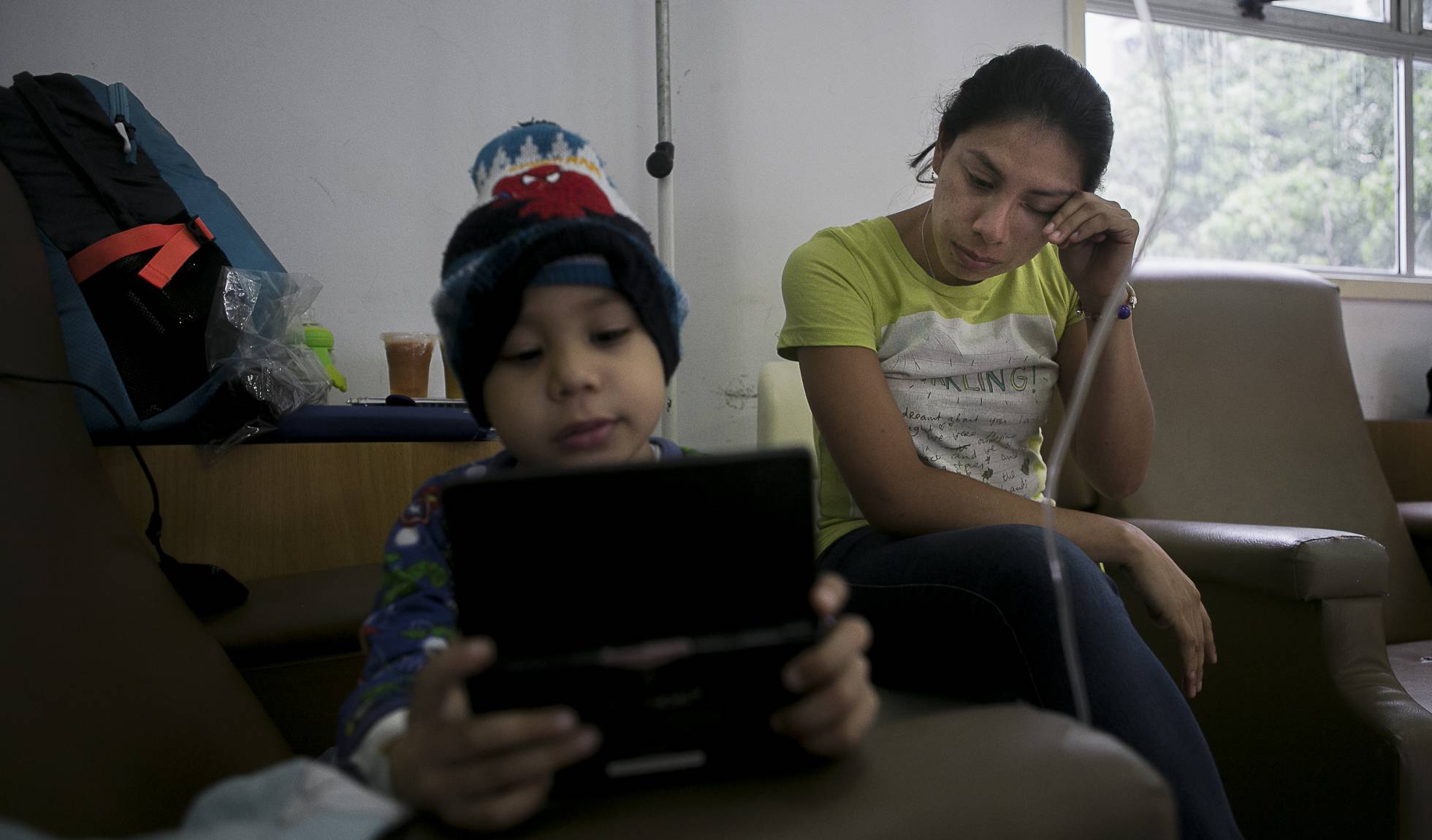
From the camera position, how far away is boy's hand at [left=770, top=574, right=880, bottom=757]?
0.39 m

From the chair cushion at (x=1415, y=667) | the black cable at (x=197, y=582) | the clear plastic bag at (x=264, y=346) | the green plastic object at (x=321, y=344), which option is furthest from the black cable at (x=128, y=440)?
the chair cushion at (x=1415, y=667)

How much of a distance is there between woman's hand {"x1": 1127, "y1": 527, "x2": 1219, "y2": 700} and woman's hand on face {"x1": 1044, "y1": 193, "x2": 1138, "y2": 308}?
31 cm

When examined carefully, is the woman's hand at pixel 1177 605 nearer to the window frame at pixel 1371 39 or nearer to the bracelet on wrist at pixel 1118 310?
the bracelet on wrist at pixel 1118 310

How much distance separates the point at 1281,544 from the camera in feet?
3.38

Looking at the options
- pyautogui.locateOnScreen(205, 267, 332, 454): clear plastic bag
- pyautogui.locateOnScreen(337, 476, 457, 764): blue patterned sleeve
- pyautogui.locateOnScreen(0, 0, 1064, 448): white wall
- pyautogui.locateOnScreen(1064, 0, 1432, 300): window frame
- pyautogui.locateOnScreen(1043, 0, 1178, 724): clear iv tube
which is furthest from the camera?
pyautogui.locateOnScreen(1064, 0, 1432, 300): window frame

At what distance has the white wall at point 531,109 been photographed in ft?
5.17

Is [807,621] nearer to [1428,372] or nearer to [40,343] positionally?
[40,343]

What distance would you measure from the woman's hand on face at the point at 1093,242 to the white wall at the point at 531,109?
0.93m

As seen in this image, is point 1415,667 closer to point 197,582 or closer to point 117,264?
point 197,582

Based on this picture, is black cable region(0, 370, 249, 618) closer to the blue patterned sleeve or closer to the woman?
the blue patterned sleeve

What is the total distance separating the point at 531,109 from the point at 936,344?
110 centimetres

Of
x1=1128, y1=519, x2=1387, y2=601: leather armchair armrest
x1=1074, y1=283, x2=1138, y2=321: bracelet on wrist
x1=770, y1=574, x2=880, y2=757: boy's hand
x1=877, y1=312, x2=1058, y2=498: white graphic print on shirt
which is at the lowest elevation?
x1=1128, y1=519, x2=1387, y2=601: leather armchair armrest

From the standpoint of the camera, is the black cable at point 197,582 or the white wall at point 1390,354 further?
the white wall at point 1390,354

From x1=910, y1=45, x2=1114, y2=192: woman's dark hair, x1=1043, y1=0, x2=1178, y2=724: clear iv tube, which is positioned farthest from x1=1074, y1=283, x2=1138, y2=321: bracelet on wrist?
x1=1043, y1=0, x2=1178, y2=724: clear iv tube
